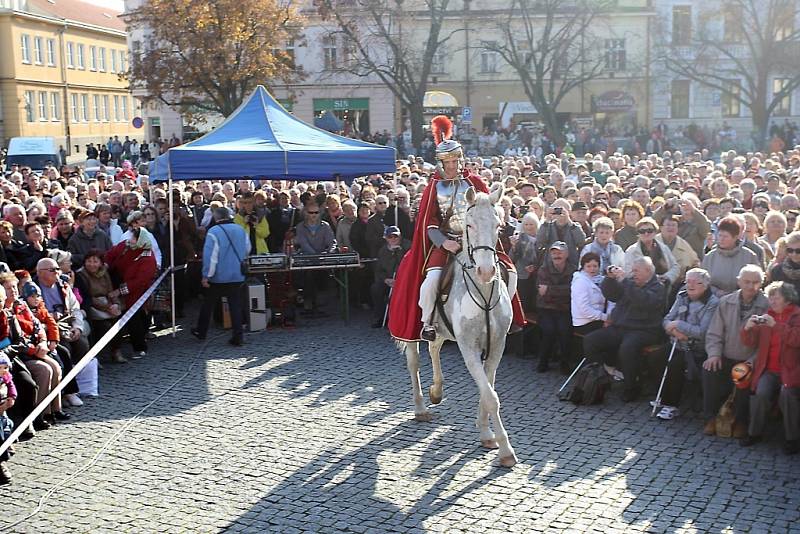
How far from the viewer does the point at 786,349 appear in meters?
8.44

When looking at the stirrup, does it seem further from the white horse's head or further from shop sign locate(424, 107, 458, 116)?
shop sign locate(424, 107, 458, 116)

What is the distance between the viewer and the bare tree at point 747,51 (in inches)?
1882

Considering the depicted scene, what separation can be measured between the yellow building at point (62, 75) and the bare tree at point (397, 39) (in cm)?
2176

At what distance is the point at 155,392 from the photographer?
430 inches

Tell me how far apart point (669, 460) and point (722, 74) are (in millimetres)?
50947

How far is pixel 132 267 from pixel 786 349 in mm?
8175

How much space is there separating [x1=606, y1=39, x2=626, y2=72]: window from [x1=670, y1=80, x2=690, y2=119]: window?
368cm

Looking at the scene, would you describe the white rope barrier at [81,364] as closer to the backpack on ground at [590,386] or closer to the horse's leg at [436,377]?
the horse's leg at [436,377]

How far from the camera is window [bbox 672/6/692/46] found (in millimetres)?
56094

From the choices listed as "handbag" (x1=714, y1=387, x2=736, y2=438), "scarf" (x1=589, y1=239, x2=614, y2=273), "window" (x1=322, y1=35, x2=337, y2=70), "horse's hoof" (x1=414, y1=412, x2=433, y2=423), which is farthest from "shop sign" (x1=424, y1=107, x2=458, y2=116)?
"handbag" (x1=714, y1=387, x2=736, y2=438)

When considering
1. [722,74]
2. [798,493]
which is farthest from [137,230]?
[722,74]

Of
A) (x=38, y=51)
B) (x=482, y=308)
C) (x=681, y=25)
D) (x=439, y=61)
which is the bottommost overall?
(x=482, y=308)

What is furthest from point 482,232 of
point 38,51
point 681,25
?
point 38,51

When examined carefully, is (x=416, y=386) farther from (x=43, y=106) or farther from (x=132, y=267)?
(x=43, y=106)
